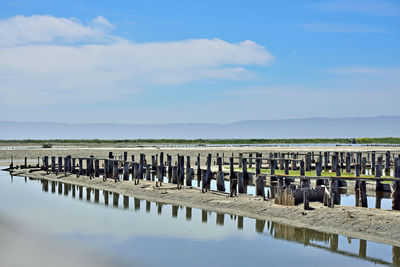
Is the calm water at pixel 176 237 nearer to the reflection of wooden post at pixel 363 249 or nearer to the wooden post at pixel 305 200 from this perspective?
the reflection of wooden post at pixel 363 249

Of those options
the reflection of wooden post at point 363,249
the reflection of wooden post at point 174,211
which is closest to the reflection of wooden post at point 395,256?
the reflection of wooden post at point 363,249

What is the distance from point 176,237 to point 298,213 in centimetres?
565

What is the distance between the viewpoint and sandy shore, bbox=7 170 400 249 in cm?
1861

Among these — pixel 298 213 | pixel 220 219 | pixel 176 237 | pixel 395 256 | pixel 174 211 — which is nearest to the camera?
pixel 395 256

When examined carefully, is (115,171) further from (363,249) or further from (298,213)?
(363,249)

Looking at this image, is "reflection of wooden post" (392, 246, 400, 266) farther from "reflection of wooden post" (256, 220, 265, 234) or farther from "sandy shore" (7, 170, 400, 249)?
"reflection of wooden post" (256, 220, 265, 234)

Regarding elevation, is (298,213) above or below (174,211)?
above

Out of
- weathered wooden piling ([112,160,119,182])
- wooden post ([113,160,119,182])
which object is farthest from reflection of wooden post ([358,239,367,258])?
weathered wooden piling ([112,160,119,182])

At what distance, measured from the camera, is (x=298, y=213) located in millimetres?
21469

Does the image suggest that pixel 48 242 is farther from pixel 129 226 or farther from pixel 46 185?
pixel 46 185

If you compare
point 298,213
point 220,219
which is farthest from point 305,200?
point 220,219

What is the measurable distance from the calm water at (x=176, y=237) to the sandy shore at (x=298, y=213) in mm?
514

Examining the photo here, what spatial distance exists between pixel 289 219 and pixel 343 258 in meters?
4.86

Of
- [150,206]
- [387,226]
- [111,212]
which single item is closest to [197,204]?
[150,206]
